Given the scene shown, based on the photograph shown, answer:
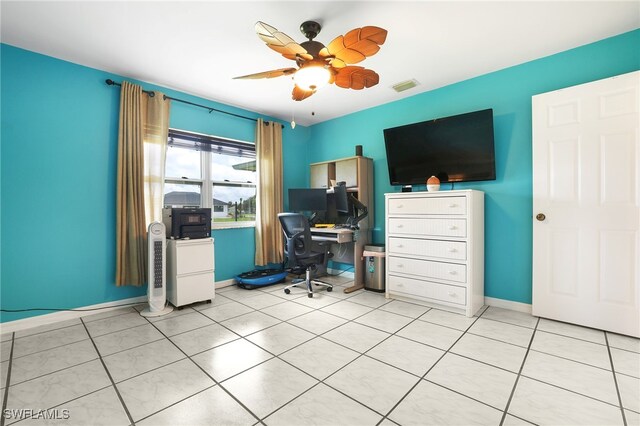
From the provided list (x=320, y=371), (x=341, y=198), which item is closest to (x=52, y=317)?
A: (x=320, y=371)

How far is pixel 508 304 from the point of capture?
119 inches

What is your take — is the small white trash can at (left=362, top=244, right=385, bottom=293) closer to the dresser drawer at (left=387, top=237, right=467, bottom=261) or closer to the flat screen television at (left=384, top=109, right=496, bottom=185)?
the dresser drawer at (left=387, top=237, right=467, bottom=261)

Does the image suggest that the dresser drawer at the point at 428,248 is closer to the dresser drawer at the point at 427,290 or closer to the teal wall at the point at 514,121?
the dresser drawer at the point at 427,290

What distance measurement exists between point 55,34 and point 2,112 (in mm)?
864

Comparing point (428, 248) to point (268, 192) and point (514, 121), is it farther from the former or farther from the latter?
point (268, 192)

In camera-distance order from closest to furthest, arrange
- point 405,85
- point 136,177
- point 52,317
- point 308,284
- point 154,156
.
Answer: point 52,317
point 136,177
point 154,156
point 405,85
point 308,284

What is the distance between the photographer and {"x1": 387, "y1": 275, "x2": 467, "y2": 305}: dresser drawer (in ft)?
9.43

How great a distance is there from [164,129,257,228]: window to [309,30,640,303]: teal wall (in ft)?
9.36

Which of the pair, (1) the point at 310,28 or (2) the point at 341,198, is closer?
(1) the point at 310,28

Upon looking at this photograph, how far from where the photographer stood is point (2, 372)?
186 cm

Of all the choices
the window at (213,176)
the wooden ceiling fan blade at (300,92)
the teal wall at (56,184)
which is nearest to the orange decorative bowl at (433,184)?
the wooden ceiling fan blade at (300,92)

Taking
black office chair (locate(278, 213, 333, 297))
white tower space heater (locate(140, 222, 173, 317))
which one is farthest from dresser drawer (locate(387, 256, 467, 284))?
white tower space heater (locate(140, 222, 173, 317))

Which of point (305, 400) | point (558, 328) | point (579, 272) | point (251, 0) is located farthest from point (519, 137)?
point (305, 400)

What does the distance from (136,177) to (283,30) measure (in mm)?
2224
